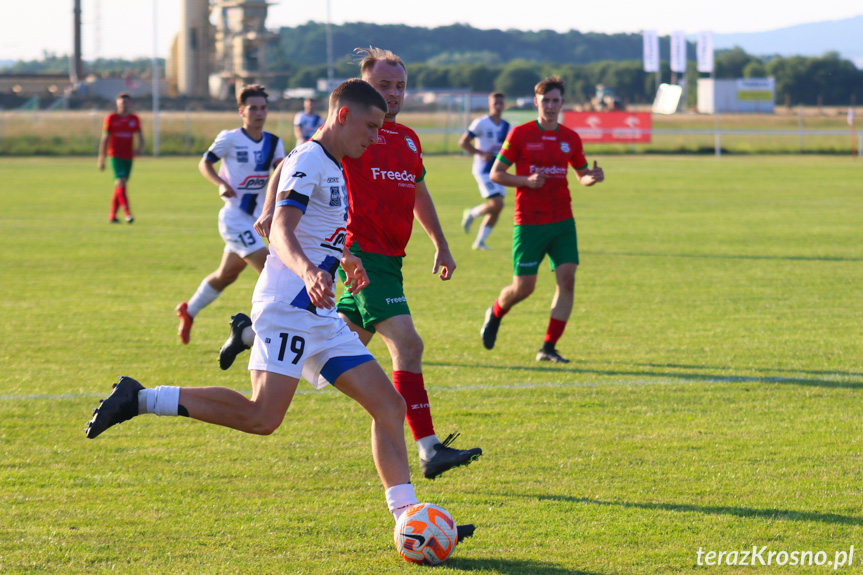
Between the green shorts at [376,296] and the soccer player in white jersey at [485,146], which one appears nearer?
the green shorts at [376,296]

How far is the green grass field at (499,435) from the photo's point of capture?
4359 millimetres

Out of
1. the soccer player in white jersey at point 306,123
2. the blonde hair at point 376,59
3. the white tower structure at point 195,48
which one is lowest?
the blonde hair at point 376,59

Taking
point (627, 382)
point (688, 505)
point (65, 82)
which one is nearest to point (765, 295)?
point (627, 382)

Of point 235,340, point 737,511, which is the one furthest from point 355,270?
point 235,340

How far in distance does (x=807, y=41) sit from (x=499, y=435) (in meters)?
170

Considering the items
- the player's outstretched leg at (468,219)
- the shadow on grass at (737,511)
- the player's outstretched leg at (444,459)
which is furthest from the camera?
the player's outstretched leg at (468,219)

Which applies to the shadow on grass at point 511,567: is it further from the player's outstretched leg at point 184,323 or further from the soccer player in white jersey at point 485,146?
the soccer player in white jersey at point 485,146

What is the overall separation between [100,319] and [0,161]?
118 ft

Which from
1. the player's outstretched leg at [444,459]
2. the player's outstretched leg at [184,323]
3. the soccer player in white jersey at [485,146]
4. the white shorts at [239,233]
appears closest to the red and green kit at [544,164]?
the white shorts at [239,233]

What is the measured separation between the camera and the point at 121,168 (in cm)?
2005

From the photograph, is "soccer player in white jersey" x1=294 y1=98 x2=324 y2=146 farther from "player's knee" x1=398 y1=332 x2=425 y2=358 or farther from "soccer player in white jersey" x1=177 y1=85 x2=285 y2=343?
"player's knee" x1=398 y1=332 x2=425 y2=358

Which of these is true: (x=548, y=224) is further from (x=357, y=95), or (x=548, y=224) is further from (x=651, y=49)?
(x=651, y=49)

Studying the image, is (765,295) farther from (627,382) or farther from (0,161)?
(0,161)

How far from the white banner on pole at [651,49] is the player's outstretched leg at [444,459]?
242 feet
